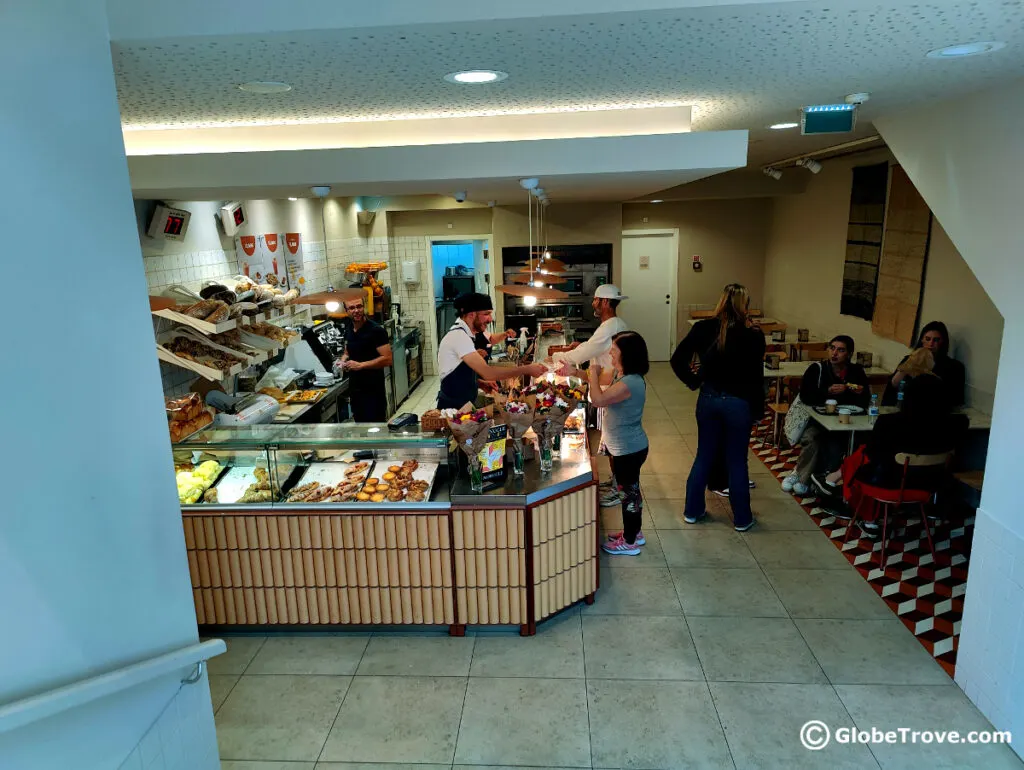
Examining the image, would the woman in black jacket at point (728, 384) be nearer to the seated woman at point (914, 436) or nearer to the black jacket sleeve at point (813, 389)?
the seated woman at point (914, 436)

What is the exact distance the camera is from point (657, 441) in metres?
7.60

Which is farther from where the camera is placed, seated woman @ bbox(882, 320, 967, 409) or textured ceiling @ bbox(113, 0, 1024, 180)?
seated woman @ bbox(882, 320, 967, 409)

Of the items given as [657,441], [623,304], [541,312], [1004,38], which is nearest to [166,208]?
[1004,38]

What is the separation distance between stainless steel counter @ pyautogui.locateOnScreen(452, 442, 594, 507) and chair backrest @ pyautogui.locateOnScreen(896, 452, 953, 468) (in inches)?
90.3

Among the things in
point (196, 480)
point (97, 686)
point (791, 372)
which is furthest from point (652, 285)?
point (97, 686)

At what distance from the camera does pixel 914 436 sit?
468 cm

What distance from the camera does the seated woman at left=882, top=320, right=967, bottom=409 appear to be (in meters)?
5.78

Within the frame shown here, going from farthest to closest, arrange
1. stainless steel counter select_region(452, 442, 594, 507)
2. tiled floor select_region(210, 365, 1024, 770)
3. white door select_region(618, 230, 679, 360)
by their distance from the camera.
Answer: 1. white door select_region(618, 230, 679, 360)
2. stainless steel counter select_region(452, 442, 594, 507)
3. tiled floor select_region(210, 365, 1024, 770)

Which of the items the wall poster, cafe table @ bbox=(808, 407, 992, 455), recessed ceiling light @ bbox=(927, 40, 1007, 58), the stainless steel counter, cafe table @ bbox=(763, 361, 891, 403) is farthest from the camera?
the wall poster

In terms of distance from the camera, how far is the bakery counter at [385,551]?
12.6 feet

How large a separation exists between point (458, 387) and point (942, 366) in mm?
4223

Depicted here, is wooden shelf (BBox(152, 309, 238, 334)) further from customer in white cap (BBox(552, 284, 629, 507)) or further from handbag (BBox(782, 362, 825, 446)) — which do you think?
handbag (BBox(782, 362, 825, 446))

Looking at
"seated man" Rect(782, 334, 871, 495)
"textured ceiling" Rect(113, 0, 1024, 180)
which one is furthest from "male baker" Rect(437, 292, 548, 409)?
"seated man" Rect(782, 334, 871, 495)

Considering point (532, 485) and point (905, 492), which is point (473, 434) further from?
point (905, 492)
